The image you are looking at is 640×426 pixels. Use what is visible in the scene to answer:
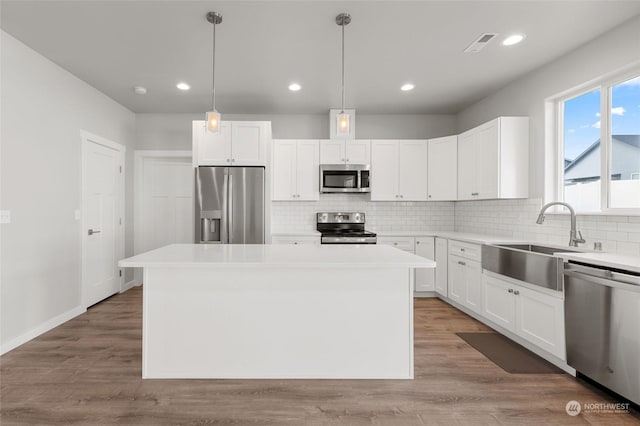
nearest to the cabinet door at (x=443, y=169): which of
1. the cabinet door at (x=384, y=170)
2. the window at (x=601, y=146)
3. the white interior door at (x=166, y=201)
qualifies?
the cabinet door at (x=384, y=170)

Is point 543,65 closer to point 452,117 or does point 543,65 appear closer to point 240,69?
point 452,117

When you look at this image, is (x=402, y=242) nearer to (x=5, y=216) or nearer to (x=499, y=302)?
(x=499, y=302)

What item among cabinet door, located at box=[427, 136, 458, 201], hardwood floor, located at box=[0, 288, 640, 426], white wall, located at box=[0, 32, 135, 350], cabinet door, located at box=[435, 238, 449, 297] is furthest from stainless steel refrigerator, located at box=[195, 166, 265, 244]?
cabinet door, located at box=[427, 136, 458, 201]

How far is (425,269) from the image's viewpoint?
4.35 meters

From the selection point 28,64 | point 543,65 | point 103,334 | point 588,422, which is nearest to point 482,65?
point 543,65

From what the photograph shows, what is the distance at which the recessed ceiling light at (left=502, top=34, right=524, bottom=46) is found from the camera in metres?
2.70

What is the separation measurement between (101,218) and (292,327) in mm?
3234

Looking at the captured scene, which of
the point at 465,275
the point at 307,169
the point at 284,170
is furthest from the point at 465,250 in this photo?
the point at 284,170

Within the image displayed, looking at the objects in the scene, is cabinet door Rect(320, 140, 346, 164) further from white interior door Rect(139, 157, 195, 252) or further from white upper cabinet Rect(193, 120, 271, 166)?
white interior door Rect(139, 157, 195, 252)

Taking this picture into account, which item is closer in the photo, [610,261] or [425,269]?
[610,261]

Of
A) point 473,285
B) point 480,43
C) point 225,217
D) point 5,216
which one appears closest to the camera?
point 5,216

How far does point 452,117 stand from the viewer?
16.6 feet

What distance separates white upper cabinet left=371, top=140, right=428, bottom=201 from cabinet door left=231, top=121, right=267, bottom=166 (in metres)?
1.59

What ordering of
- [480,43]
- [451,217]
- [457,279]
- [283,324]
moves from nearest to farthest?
[283,324], [480,43], [457,279], [451,217]
